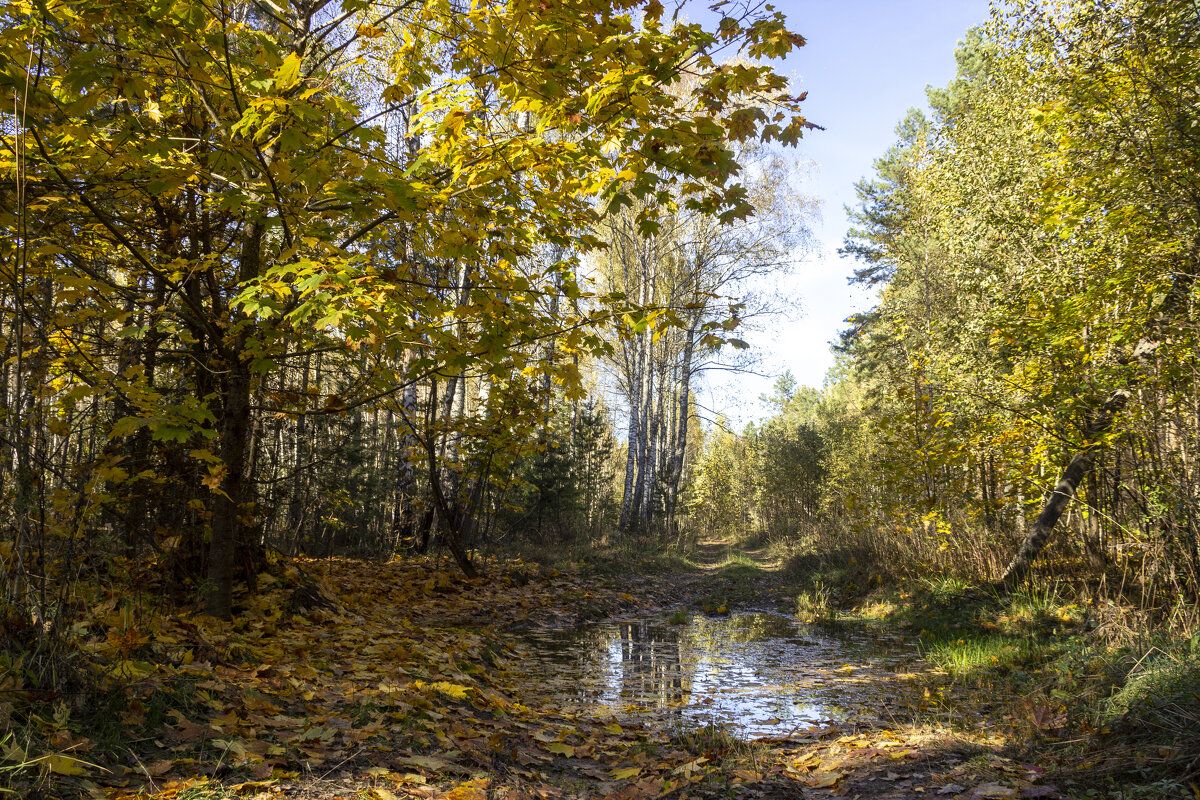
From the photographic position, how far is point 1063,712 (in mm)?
3768

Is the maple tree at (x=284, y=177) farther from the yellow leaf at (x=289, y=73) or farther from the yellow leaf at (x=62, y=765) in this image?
the yellow leaf at (x=62, y=765)

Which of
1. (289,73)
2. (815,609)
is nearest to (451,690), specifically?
(289,73)

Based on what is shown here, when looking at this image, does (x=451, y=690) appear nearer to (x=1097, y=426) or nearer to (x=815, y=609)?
(x=815, y=609)

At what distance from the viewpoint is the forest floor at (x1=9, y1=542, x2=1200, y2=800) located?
2338 mm

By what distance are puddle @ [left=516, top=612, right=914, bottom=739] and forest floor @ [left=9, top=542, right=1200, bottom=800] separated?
0.14 metres

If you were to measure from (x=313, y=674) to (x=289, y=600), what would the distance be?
200cm

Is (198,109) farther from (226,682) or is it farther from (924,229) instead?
(924,229)

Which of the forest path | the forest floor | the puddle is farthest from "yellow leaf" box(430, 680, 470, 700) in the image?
the forest path

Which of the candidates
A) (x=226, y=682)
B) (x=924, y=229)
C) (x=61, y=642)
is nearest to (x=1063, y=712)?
(x=226, y=682)

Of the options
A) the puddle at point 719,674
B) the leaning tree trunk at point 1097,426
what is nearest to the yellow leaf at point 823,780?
the puddle at point 719,674

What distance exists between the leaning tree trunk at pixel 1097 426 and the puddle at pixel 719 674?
2.32 meters

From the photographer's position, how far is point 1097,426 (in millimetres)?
6824

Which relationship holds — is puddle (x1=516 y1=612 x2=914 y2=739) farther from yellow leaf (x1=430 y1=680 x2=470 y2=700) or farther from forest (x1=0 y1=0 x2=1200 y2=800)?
yellow leaf (x1=430 y1=680 x2=470 y2=700)

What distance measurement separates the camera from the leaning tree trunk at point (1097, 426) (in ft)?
20.5
